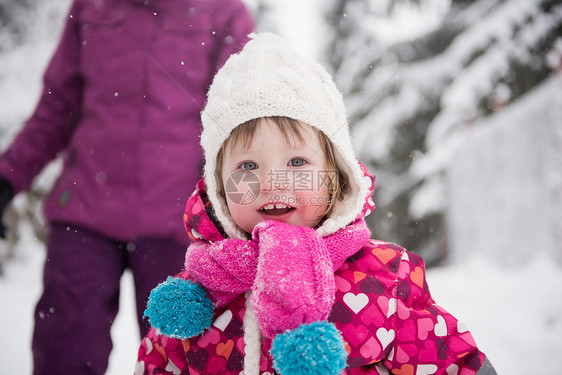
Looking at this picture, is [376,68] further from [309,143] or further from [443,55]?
[309,143]

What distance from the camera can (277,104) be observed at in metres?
0.97

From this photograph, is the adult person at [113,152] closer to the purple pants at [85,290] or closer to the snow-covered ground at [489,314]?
the purple pants at [85,290]

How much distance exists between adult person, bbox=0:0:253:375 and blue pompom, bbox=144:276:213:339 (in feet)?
1.24

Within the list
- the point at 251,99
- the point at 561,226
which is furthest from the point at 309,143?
the point at 561,226

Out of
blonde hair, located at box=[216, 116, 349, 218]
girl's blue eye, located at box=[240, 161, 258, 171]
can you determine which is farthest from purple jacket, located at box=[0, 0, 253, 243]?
girl's blue eye, located at box=[240, 161, 258, 171]

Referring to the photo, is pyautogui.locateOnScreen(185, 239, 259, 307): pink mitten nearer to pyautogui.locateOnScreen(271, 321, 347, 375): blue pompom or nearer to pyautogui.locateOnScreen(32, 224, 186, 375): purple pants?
pyautogui.locateOnScreen(271, 321, 347, 375): blue pompom

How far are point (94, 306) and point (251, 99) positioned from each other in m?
0.81

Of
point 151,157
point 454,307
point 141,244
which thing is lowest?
point 454,307

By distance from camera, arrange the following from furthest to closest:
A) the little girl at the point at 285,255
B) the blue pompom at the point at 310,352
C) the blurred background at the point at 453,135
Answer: the blurred background at the point at 453,135, the little girl at the point at 285,255, the blue pompom at the point at 310,352

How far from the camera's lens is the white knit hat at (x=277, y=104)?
0.98 metres

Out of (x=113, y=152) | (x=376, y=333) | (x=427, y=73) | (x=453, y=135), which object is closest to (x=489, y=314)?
(x=376, y=333)

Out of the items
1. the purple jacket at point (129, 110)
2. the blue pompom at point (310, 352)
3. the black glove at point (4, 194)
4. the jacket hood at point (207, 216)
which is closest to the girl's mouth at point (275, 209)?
the jacket hood at point (207, 216)

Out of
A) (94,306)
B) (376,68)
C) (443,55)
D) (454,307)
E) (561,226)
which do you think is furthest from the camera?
(443,55)

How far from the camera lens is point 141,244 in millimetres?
1312
